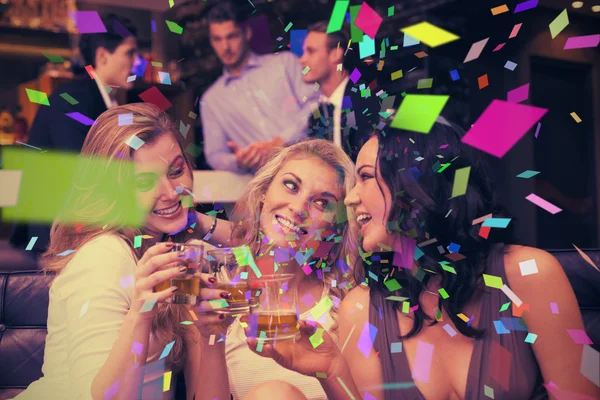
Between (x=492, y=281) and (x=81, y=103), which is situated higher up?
(x=81, y=103)

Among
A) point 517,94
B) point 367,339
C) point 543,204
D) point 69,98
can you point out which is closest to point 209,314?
point 367,339

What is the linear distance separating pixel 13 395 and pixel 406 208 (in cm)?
129

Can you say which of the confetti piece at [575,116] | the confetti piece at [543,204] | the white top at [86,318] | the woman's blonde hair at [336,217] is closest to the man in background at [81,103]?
the white top at [86,318]

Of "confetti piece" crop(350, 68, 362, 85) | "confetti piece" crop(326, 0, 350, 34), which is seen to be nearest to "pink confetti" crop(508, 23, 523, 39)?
"confetti piece" crop(326, 0, 350, 34)

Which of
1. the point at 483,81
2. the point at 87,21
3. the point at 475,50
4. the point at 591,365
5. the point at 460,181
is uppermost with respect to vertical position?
the point at 87,21

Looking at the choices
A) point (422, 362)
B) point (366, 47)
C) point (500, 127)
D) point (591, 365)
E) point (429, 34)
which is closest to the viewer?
point (591, 365)

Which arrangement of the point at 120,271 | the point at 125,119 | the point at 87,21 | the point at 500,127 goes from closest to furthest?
the point at 120,271 → the point at 125,119 → the point at 500,127 → the point at 87,21

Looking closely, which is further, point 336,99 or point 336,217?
point 336,99

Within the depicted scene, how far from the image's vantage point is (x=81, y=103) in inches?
75.1

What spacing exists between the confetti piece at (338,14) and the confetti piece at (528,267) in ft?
3.37

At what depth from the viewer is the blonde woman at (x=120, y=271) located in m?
1.43

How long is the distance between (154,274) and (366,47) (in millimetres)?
1006

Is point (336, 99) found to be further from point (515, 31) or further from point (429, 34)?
point (515, 31)

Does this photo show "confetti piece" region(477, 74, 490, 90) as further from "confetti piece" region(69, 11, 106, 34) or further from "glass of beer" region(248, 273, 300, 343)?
"confetti piece" region(69, 11, 106, 34)
